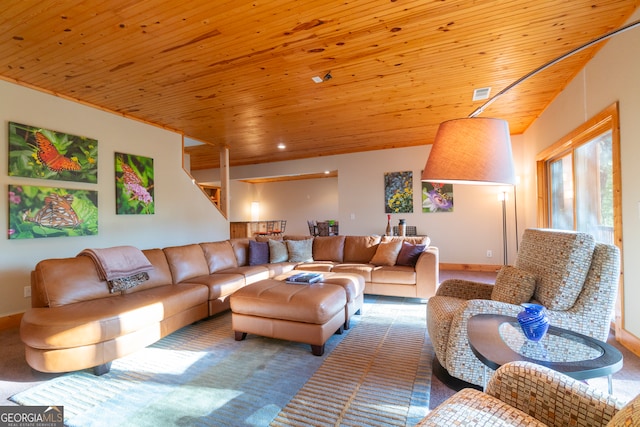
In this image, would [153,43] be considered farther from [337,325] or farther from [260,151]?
[260,151]

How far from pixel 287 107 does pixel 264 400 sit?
3.37m

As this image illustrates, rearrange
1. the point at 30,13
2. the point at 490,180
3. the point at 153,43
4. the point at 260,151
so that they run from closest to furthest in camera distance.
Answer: the point at 490,180, the point at 30,13, the point at 153,43, the point at 260,151

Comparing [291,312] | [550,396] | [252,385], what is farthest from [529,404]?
[291,312]

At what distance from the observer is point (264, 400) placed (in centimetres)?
185

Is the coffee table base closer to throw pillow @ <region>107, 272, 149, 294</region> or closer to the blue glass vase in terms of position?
the blue glass vase

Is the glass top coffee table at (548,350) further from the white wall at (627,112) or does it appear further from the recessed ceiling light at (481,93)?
the recessed ceiling light at (481,93)

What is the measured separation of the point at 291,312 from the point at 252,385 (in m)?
0.62

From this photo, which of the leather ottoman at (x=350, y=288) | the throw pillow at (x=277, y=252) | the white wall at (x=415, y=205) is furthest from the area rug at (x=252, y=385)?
the white wall at (x=415, y=205)

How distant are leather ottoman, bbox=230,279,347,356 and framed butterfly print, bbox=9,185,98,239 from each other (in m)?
2.43

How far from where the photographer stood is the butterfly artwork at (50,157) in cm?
338

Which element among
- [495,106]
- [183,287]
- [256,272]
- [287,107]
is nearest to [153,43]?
[287,107]

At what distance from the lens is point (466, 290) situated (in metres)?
2.57

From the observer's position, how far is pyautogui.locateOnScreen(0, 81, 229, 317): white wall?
10.4 feet

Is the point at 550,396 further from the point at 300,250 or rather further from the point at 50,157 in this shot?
the point at 50,157
